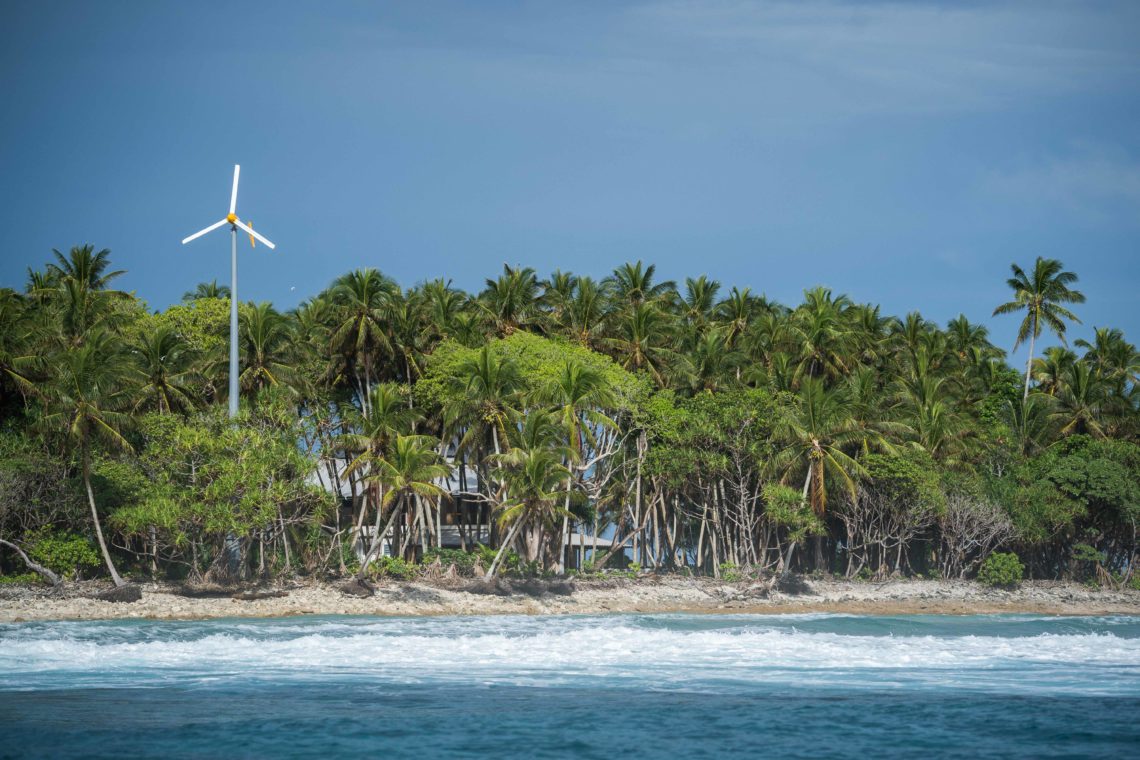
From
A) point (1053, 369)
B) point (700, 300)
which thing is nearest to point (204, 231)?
point (700, 300)

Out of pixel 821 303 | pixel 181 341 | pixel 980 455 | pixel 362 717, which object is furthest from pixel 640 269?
pixel 362 717

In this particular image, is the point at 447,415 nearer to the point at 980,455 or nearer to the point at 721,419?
the point at 721,419

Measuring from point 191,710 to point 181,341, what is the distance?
29.4m

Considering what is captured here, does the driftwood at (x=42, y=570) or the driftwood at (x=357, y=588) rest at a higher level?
the driftwood at (x=42, y=570)

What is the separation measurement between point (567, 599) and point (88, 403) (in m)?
18.3

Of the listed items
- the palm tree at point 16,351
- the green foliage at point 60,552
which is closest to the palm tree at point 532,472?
the green foliage at point 60,552

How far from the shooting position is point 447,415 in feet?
145

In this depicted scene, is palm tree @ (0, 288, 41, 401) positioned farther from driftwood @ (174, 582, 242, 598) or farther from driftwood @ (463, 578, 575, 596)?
driftwood @ (463, 578, 575, 596)

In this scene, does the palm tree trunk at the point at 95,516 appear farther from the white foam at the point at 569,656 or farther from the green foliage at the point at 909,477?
the green foliage at the point at 909,477

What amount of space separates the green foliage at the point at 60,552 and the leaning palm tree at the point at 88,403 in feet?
2.07

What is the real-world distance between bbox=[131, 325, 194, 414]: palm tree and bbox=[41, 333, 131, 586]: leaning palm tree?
3.37 meters

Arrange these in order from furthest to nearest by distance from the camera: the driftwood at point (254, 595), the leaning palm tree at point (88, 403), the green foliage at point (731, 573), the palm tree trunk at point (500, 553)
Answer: the green foliage at point (731, 573)
the palm tree trunk at point (500, 553)
the driftwood at point (254, 595)
the leaning palm tree at point (88, 403)

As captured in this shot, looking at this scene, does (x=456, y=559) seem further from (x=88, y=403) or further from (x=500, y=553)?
(x=88, y=403)

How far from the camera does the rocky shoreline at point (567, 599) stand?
35719mm
